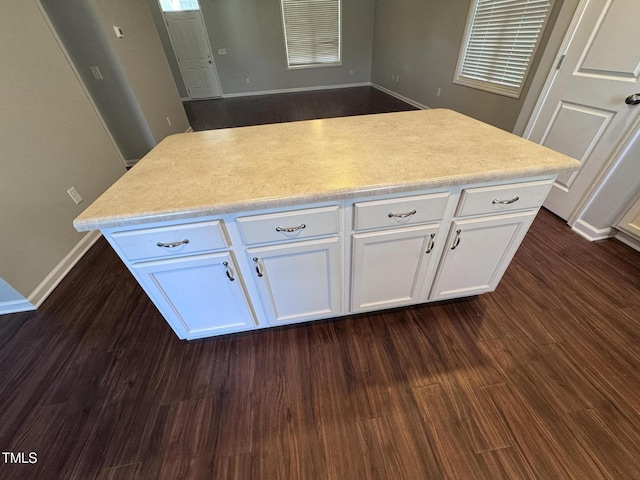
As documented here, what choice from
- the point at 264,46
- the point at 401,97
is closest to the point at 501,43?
the point at 401,97

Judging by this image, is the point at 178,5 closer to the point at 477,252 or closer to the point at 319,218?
the point at 319,218

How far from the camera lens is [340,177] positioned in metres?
0.98

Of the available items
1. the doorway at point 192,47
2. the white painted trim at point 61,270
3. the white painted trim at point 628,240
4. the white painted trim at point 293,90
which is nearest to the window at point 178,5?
the doorway at point 192,47

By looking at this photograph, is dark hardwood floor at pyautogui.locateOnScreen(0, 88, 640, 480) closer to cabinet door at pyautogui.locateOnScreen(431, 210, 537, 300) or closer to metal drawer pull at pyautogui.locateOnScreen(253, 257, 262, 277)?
cabinet door at pyautogui.locateOnScreen(431, 210, 537, 300)

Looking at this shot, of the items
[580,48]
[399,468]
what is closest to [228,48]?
[580,48]

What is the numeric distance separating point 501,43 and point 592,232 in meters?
2.51

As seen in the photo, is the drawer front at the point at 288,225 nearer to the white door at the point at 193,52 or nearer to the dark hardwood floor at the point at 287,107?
the dark hardwood floor at the point at 287,107

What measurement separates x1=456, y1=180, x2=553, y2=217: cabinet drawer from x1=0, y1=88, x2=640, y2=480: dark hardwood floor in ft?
2.30

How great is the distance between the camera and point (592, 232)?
6.42ft

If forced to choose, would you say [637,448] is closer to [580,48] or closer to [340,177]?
[340,177]

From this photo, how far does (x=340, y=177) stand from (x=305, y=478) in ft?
3.78

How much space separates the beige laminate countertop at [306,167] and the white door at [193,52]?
659cm

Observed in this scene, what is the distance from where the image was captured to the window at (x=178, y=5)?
572 centimetres

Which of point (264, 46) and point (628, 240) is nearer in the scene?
point (628, 240)
